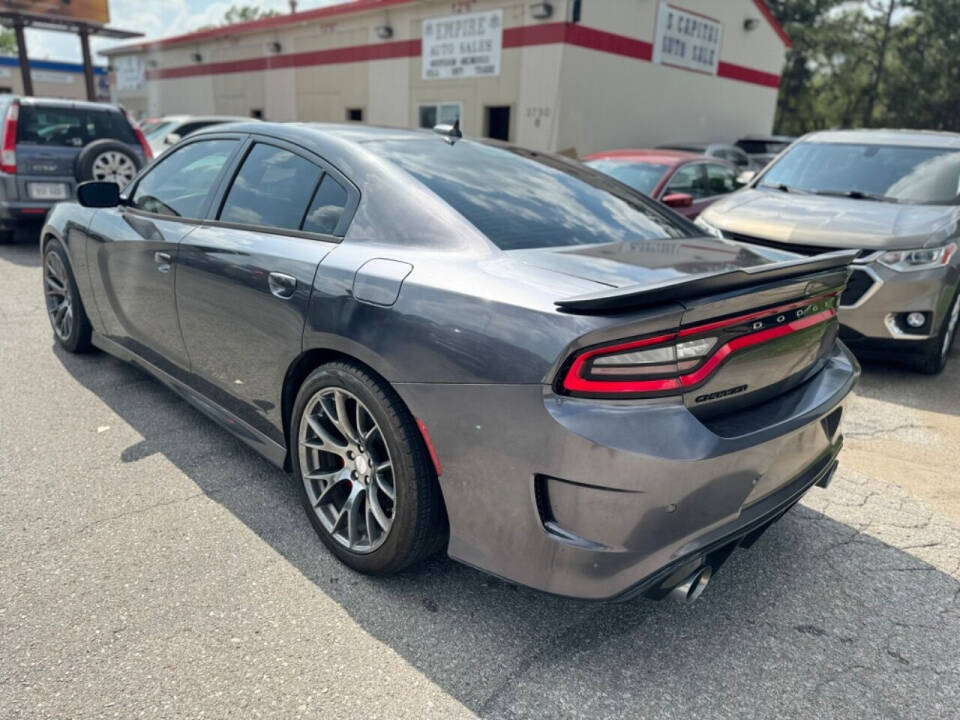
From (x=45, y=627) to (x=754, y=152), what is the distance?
54.7ft

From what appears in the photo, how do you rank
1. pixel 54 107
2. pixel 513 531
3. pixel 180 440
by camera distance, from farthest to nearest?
pixel 54 107, pixel 180 440, pixel 513 531

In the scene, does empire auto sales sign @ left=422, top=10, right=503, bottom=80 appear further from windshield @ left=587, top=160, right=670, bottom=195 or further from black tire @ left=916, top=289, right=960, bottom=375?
black tire @ left=916, top=289, right=960, bottom=375

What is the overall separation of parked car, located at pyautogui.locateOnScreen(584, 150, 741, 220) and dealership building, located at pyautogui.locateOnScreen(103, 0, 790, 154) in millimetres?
6250

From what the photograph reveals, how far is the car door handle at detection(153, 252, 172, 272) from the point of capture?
327 cm

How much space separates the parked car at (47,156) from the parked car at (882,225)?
654 cm

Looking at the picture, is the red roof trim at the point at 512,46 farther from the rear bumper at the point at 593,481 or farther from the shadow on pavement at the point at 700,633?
the rear bumper at the point at 593,481

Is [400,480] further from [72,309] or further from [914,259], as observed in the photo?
[914,259]

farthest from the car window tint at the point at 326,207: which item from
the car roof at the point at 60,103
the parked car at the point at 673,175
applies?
the car roof at the point at 60,103

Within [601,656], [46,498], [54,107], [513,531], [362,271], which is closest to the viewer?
[513,531]

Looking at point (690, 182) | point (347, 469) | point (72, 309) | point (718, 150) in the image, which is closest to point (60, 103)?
point (72, 309)

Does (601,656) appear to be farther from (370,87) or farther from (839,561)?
(370,87)

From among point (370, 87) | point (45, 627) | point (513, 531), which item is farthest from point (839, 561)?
point (370, 87)

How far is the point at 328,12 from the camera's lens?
57.9ft

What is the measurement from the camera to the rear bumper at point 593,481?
181 centimetres
